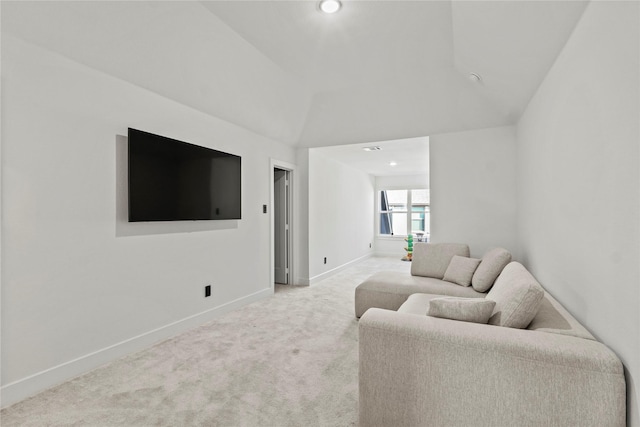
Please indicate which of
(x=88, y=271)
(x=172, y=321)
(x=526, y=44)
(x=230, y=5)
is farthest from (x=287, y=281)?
(x=526, y=44)

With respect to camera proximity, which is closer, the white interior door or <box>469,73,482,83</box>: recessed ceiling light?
<box>469,73,482,83</box>: recessed ceiling light

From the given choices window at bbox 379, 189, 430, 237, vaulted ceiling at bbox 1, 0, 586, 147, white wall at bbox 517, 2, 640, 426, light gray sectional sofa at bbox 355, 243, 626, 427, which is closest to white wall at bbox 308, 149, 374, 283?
window at bbox 379, 189, 430, 237

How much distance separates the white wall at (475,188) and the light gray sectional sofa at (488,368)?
230 cm

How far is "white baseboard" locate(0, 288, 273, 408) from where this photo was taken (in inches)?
81.1

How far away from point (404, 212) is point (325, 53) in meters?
6.35

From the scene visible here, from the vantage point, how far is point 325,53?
3.30 m

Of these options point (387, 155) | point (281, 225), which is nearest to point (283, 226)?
point (281, 225)

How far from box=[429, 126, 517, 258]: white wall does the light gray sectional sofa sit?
2.30 metres

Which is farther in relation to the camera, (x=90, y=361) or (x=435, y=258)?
(x=435, y=258)

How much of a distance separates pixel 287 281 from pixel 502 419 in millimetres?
4190

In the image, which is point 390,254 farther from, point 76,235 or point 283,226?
point 76,235

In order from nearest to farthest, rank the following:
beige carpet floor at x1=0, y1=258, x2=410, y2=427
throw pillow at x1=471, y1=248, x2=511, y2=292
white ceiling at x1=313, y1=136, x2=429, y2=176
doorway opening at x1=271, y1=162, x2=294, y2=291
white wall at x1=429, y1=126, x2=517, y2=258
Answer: beige carpet floor at x1=0, y1=258, x2=410, y2=427 < throw pillow at x1=471, y1=248, x2=511, y2=292 < white wall at x1=429, y1=126, x2=517, y2=258 < white ceiling at x1=313, y1=136, x2=429, y2=176 < doorway opening at x1=271, y1=162, x2=294, y2=291

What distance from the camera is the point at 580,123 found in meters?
1.76

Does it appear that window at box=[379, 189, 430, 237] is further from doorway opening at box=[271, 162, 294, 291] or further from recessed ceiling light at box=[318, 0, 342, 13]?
recessed ceiling light at box=[318, 0, 342, 13]
